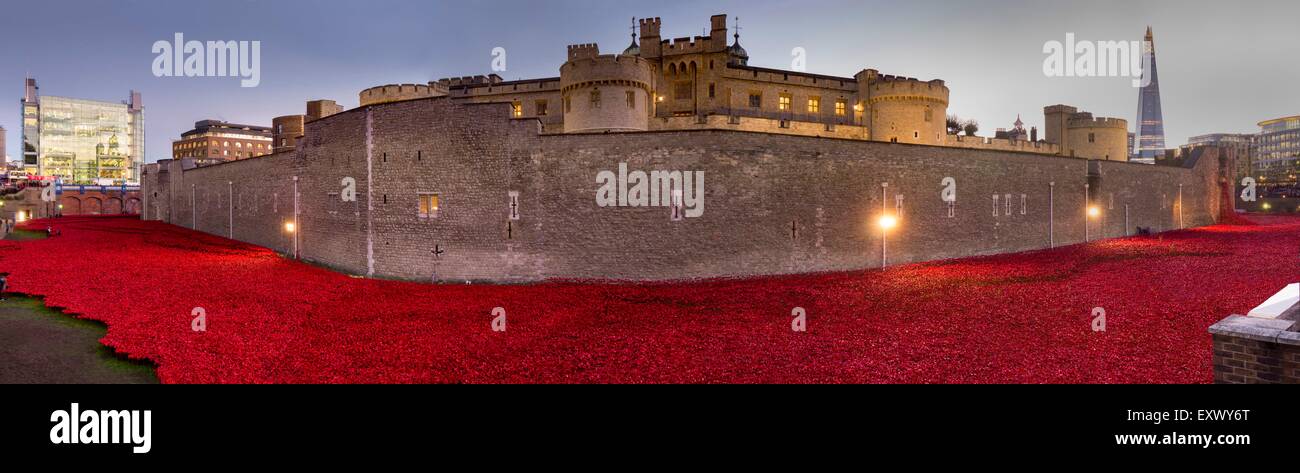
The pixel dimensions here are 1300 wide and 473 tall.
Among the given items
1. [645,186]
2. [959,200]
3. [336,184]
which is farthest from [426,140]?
[959,200]

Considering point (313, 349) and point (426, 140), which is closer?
point (313, 349)

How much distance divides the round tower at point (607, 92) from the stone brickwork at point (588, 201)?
1194 centimetres

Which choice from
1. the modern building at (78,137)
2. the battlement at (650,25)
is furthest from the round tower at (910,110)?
the modern building at (78,137)

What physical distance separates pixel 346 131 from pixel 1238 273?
34.0m

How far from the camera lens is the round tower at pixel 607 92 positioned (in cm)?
3159

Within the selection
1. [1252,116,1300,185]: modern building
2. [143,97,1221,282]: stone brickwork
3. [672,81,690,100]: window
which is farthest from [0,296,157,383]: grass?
[1252,116,1300,185]: modern building

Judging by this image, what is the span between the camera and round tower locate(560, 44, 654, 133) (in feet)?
104

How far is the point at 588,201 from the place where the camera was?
20109 mm

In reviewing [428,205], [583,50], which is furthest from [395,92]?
[428,205]

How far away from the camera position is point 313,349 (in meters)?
11.5

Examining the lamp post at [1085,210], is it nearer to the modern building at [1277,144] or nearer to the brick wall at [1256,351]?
the brick wall at [1256,351]

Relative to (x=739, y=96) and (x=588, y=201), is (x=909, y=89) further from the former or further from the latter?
(x=588, y=201)

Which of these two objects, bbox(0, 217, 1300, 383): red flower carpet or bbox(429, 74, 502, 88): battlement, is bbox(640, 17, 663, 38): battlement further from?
bbox(0, 217, 1300, 383): red flower carpet
